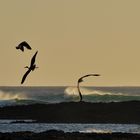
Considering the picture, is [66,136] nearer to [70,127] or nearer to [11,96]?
[70,127]

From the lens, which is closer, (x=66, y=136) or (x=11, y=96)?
(x=66, y=136)

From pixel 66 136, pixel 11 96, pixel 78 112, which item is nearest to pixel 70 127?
pixel 78 112

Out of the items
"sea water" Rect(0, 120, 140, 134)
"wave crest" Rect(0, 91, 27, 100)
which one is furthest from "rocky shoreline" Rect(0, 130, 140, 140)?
"wave crest" Rect(0, 91, 27, 100)

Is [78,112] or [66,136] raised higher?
[66,136]

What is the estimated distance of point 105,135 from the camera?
183 feet

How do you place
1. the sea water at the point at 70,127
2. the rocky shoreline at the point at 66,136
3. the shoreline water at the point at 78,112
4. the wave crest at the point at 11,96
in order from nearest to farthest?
the rocky shoreline at the point at 66,136 → the sea water at the point at 70,127 → the shoreline water at the point at 78,112 → the wave crest at the point at 11,96

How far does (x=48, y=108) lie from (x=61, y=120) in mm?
6551

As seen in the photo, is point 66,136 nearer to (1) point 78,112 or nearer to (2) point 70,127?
(2) point 70,127

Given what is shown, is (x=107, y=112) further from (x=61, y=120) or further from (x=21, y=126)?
(x=21, y=126)

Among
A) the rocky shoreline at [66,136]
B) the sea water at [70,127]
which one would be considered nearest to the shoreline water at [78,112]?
the sea water at [70,127]

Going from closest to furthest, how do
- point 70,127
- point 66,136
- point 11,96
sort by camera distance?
point 66,136 → point 70,127 → point 11,96

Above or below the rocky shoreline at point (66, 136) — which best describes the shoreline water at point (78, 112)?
below

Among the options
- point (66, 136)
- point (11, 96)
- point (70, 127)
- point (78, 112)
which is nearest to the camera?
point (66, 136)

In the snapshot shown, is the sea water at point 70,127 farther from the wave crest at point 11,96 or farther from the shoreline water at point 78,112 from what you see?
the wave crest at point 11,96
